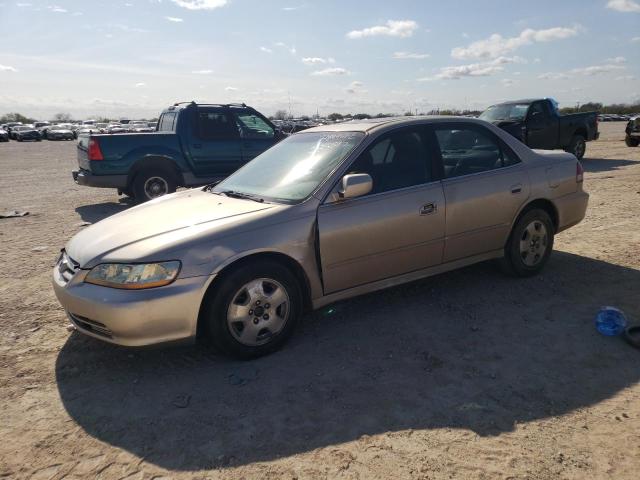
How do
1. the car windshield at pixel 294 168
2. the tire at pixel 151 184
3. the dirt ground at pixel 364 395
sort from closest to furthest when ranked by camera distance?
the dirt ground at pixel 364 395 → the car windshield at pixel 294 168 → the tire at pixel 151 184

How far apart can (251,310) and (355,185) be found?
1171 millimetres

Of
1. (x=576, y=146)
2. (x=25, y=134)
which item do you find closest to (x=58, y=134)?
(x=25, y=134)

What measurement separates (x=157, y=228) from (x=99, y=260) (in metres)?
0.45

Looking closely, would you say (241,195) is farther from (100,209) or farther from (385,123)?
(100,209)

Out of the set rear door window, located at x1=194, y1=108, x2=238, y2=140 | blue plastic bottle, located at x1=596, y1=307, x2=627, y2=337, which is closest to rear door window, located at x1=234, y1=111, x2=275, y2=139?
rear door window, located at x1=194, y1=108, x2=238, y2=140

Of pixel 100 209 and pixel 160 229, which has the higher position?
pixel 160 229

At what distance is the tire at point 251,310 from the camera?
3.32 meters

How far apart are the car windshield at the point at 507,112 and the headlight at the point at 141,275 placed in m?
12.5

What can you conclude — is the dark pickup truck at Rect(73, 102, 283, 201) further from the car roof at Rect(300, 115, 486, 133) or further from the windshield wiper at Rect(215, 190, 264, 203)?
the windshield wiper at Rect(215, 190, 264, 203)

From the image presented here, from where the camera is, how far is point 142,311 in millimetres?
3096

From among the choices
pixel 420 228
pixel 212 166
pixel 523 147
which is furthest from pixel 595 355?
pixel 212 166

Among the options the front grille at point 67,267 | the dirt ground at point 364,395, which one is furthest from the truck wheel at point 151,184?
the front grille at point 67,267

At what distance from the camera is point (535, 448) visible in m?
2.52

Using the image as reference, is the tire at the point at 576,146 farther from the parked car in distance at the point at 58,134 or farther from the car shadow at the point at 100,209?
the parked car in distance at the point at 58,134
